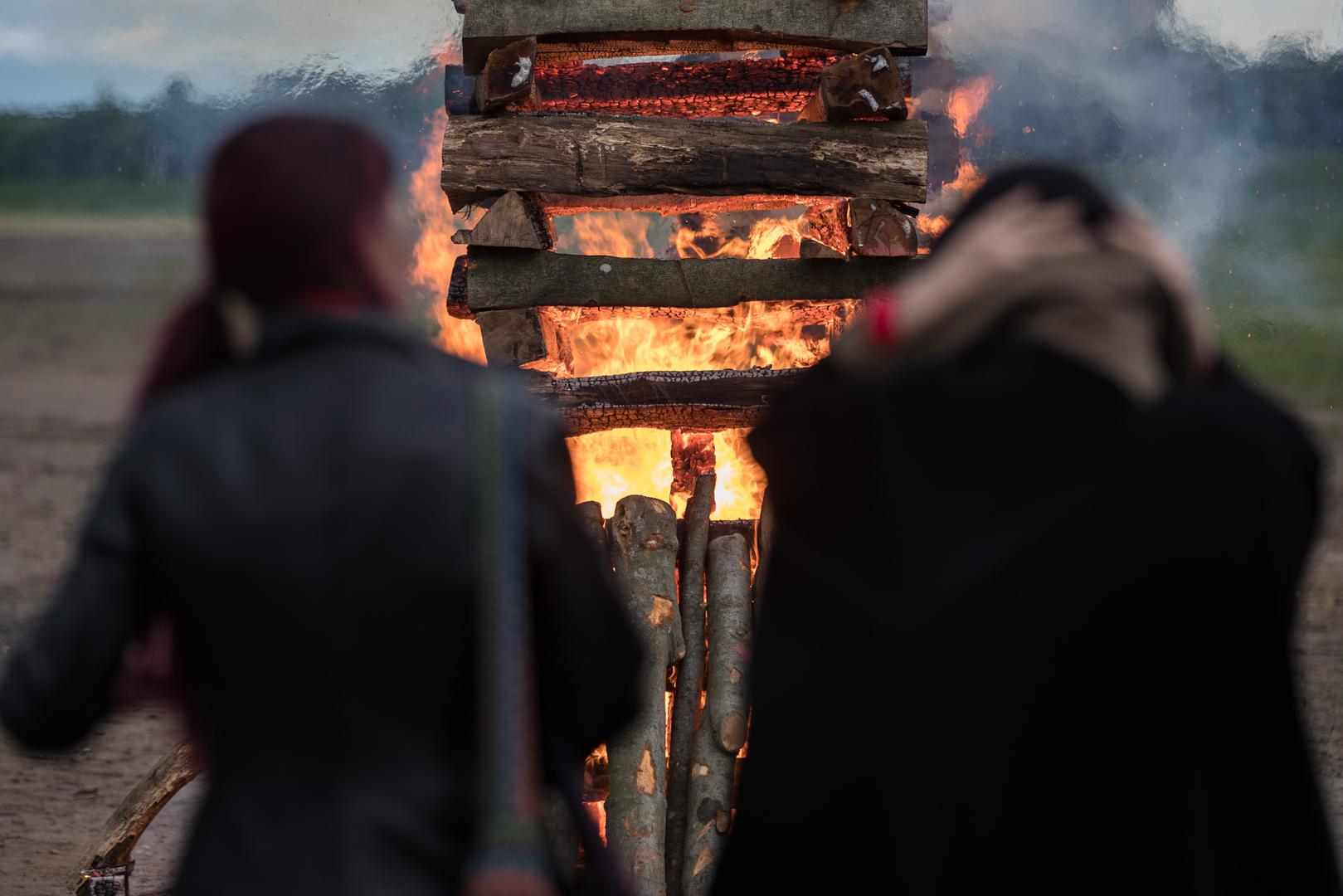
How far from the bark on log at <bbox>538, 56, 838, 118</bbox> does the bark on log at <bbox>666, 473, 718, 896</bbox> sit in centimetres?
173

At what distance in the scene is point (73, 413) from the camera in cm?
1442

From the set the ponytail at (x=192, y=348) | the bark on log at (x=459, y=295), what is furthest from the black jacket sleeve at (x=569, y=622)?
the bark on log at (x=459, y=295)

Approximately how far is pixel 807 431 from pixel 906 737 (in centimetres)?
46

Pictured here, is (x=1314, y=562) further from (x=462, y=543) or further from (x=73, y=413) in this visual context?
(x=73, y=413)

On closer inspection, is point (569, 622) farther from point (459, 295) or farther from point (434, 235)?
point (434, 235)

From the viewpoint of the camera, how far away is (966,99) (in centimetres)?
980

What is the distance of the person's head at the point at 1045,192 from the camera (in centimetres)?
188

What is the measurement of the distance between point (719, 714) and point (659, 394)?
1.34 meters

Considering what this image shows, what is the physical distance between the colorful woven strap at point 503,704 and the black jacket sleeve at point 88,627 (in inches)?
17.5

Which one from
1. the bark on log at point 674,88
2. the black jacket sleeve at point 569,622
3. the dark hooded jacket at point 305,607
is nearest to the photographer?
the dark hooded jacket at point 305,607

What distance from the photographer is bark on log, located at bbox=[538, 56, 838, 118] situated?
5957mm

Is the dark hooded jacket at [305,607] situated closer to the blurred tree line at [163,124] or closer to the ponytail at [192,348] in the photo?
the ponytail at [192,348]

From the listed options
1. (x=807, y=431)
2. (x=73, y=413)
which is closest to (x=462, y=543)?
(x=807, y=431)

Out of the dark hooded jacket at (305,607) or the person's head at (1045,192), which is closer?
the dark hooded jacket at (305,607)
